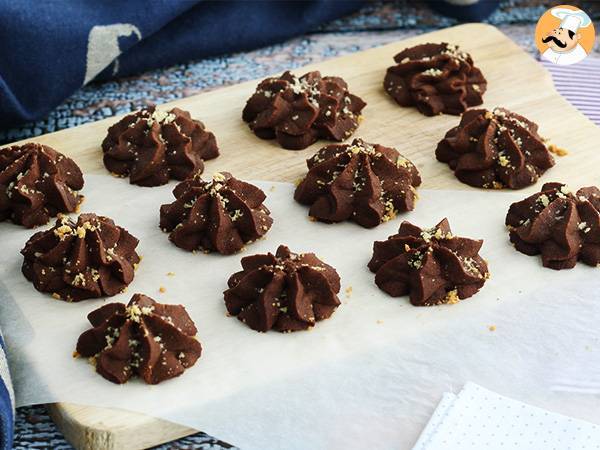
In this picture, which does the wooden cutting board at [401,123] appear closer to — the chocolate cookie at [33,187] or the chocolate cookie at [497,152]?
the chocolate cookie at [497,152]

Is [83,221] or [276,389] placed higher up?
[83,221]

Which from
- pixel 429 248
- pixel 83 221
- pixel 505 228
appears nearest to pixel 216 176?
pixel 83 221

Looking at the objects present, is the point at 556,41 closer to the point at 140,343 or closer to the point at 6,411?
the point at 140,343

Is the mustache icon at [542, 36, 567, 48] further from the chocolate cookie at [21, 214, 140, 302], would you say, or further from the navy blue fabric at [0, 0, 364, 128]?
the chocolate cookie at [21, 214, 140, 302]

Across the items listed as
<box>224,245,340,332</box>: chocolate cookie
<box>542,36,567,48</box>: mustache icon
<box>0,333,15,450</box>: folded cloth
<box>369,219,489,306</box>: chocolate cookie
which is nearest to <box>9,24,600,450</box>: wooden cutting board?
<box>542,36,567,48</box>: mustache icon

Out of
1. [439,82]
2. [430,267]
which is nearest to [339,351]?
[430,267]

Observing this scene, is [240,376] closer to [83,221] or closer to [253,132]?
[83,221]

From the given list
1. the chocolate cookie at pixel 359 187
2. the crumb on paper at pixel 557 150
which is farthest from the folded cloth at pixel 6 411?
the crumb on paper at pixel 557 150
